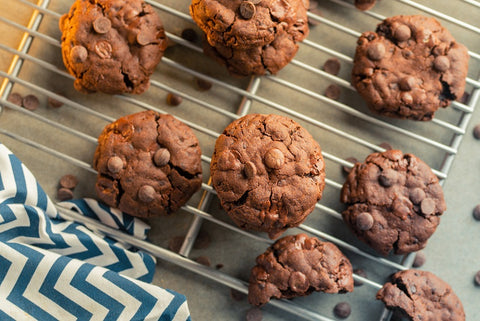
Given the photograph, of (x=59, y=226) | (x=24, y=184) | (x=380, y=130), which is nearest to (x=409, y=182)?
(x=380, y=130)

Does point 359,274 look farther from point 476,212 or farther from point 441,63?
point 441,63

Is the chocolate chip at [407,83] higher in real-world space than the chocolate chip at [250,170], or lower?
higher

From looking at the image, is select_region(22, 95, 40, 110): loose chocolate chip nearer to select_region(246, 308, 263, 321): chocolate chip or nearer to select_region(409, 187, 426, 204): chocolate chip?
select_region(246, 308, 263, 321): chocolate chip

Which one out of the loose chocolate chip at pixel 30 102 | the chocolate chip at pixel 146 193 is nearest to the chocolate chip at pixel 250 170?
the chocolate chip at pixel 146 193

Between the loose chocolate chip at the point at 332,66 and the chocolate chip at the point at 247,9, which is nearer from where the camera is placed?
the chocolate chip at the point at 247,9

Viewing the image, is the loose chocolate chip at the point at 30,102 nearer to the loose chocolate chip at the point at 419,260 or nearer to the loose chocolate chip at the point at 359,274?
the loose chocolate chip at the point at 359,274
